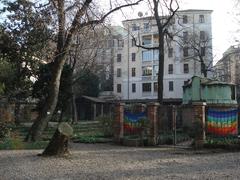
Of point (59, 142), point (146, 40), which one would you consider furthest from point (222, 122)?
point (146, 40)

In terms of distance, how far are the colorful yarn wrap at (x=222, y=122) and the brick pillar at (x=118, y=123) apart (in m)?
4.59

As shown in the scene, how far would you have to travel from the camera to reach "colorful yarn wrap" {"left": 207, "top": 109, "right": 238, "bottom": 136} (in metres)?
20.1

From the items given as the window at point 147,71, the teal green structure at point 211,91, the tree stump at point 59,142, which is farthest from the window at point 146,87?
the tree stump at point 59,142

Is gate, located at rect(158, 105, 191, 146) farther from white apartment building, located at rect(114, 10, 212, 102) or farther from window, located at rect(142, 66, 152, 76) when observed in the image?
window, located at rect(142, 66, 152, 76)

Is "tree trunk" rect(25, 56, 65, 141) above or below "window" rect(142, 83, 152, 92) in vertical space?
below

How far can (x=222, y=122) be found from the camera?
20.2 metres

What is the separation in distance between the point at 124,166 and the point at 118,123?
30.8 feet

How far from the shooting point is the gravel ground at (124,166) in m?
11.4

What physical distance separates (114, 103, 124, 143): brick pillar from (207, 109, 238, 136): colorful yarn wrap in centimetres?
459

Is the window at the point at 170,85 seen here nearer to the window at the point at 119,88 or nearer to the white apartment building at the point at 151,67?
the white apartment building at the point at 151,67

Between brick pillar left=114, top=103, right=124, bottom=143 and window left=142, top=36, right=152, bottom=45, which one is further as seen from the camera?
window left=142, top=36, right=152, bottom=45

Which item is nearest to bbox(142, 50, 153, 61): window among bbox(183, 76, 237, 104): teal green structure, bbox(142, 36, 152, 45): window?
bbox(142, 36, 152, 45): window

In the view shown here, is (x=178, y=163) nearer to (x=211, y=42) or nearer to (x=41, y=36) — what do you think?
(x=41, y=36)

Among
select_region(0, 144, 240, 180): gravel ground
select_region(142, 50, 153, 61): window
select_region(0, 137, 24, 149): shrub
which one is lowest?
select_region(0, 144, 240, 180): gravel ground
